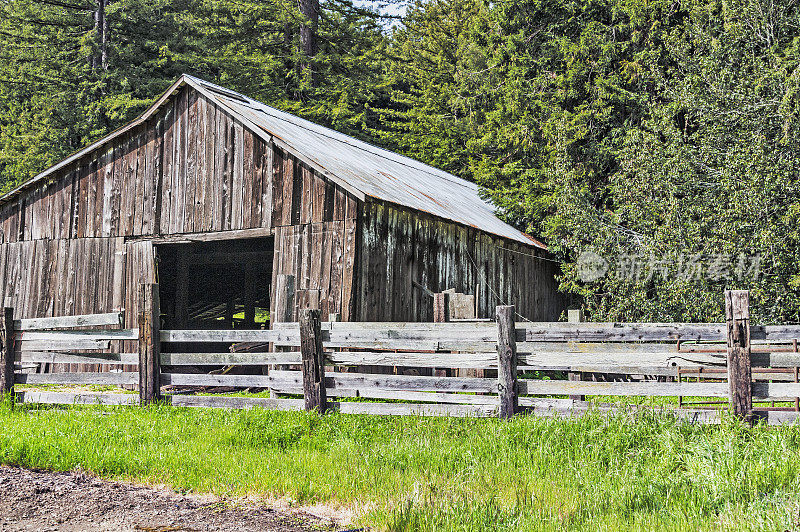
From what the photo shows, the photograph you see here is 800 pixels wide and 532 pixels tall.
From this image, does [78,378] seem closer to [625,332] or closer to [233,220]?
[233,220]

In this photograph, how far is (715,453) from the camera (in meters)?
6.30

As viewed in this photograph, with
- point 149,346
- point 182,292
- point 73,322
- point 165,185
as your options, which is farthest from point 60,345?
point 182,292

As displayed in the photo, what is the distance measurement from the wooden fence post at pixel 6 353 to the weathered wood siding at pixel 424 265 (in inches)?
217

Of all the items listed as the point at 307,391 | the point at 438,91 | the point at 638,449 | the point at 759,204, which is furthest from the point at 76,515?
the point at 438,91

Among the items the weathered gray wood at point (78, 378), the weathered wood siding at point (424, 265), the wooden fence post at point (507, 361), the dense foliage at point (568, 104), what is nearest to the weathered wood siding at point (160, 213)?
the weathered wood siding at point (424, 265)

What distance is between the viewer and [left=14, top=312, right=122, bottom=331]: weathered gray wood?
10.3 meters

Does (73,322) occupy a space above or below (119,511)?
above

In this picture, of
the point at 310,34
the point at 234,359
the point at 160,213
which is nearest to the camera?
the point at 234,359

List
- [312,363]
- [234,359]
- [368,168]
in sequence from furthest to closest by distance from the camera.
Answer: [368,168] < [234,359] < [312,363]

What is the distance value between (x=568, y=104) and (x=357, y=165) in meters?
9.44

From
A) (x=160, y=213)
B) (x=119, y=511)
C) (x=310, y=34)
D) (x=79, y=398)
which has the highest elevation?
(x=310, y=34)

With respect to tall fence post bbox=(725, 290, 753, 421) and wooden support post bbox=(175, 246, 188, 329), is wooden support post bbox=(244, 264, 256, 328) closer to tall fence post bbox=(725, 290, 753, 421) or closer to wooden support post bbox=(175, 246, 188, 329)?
wooden support post bbox=(175, 246, 188, 329)

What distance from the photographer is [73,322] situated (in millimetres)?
10664

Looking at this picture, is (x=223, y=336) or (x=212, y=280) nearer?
(x=223, y=336)
